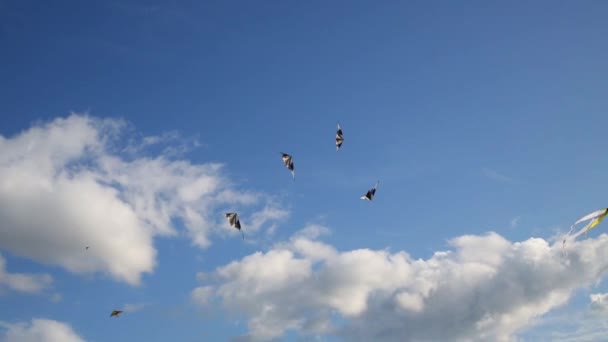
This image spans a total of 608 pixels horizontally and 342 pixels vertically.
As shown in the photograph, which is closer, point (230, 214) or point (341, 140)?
point (230, 214)

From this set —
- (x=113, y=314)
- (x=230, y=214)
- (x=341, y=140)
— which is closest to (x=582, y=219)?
(x=230, y=214)

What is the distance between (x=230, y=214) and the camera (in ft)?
202

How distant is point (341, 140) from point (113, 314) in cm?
5036

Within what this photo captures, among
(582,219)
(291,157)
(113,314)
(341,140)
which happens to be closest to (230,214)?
(291,157)

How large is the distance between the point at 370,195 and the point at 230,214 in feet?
74.3

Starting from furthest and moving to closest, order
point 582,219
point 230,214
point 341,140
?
point 341,140
point 230,214
point 582,219

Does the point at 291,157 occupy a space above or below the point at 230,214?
above

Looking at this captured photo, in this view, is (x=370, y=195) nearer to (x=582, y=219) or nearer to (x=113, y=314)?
(x=113, y=314)

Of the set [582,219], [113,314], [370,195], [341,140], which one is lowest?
[582,219]

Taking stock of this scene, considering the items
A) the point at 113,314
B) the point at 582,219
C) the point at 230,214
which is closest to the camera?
the point at 582,219

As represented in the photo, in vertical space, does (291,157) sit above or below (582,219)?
above

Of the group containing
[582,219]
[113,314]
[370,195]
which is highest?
[370,195]

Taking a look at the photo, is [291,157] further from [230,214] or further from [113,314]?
[113,314]

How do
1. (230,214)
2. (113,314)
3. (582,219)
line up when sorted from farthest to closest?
(113,314), (230,214), (582,219)
